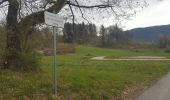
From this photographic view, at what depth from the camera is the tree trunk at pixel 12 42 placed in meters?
16.8

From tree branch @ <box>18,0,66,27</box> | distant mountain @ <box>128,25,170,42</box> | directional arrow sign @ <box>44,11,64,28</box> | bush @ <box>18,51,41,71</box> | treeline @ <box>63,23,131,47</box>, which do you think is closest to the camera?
directional arrow sign @ <box>44,11,64,28</box>

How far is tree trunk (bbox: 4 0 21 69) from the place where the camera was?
1683 cm

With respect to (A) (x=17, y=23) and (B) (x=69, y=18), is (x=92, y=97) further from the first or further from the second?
(B) (x=69, y=18)

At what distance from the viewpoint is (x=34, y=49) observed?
1836 cm

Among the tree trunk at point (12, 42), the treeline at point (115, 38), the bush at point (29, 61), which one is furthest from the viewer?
the treeline at point (115, 38)

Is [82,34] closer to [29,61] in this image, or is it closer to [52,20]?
[29,61]

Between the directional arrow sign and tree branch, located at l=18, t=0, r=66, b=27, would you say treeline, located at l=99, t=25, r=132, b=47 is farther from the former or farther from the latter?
the directional arrow sign

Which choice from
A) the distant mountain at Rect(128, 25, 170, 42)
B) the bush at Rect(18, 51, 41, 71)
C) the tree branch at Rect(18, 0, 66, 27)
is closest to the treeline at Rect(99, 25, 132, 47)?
the distant mountain at Rect(128, 25, 170, 42)

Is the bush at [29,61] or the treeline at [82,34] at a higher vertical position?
the treeline at [82,34]

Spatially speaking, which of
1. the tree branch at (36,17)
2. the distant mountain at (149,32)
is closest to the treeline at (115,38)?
the distant mountain at (149,32)

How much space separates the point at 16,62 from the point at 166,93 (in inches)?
251

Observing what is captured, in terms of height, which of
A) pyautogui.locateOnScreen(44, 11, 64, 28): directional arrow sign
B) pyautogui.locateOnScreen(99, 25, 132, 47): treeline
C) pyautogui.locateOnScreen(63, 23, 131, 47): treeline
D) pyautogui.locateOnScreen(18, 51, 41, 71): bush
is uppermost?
pyautogui.locateOnScreen(44, 11, 64, 28): directional arrow sign

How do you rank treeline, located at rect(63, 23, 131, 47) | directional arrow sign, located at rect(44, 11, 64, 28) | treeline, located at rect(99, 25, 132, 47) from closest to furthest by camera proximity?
directional arrow sign, located at rect(44, 11, 64, 28)
treeline, located at rect(63, 23, 131, 47)
treeline, located at rect(99, 25, 132, 47)

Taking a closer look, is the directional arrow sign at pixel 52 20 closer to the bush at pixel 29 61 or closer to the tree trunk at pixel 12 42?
the tree trunk at pixel 12 42
